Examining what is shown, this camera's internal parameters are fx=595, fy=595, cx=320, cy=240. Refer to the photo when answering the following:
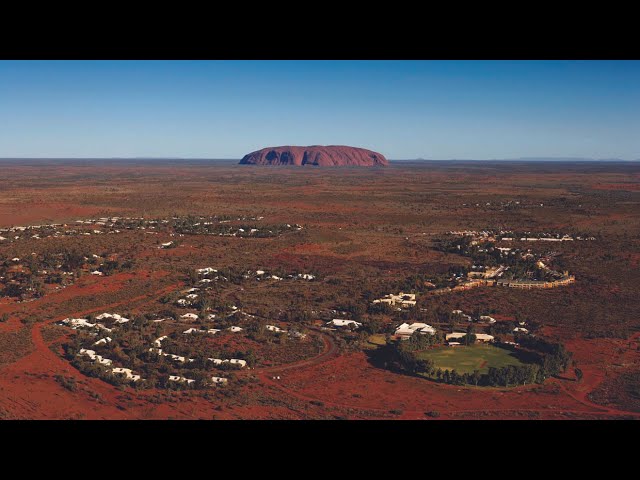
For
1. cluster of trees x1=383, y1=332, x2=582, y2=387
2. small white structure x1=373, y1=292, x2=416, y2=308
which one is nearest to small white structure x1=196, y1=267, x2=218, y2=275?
small white structure x1=373, y1=292, x2=416, y2=308

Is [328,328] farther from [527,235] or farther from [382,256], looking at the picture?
[527,235]

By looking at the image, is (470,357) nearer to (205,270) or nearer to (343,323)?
(343,323)

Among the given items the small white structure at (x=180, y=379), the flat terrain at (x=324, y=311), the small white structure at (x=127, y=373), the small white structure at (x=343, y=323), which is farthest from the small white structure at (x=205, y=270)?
the small white structure at (x=180, y=379)

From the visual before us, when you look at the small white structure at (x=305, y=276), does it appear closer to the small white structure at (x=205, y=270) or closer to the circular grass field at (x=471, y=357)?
the small white structure at (x=205, y=270)

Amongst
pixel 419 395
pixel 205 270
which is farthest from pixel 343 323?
pixel 205 270

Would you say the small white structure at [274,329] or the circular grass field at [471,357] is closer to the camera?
the circular grass field at [471,357]

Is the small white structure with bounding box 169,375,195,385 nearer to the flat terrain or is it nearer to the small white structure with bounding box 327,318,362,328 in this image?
the flat terrain

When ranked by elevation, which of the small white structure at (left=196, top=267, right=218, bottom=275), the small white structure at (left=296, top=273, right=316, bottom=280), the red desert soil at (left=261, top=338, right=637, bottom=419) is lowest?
the red desert soil at (left=261, top=338, right=637, bottom=419)
